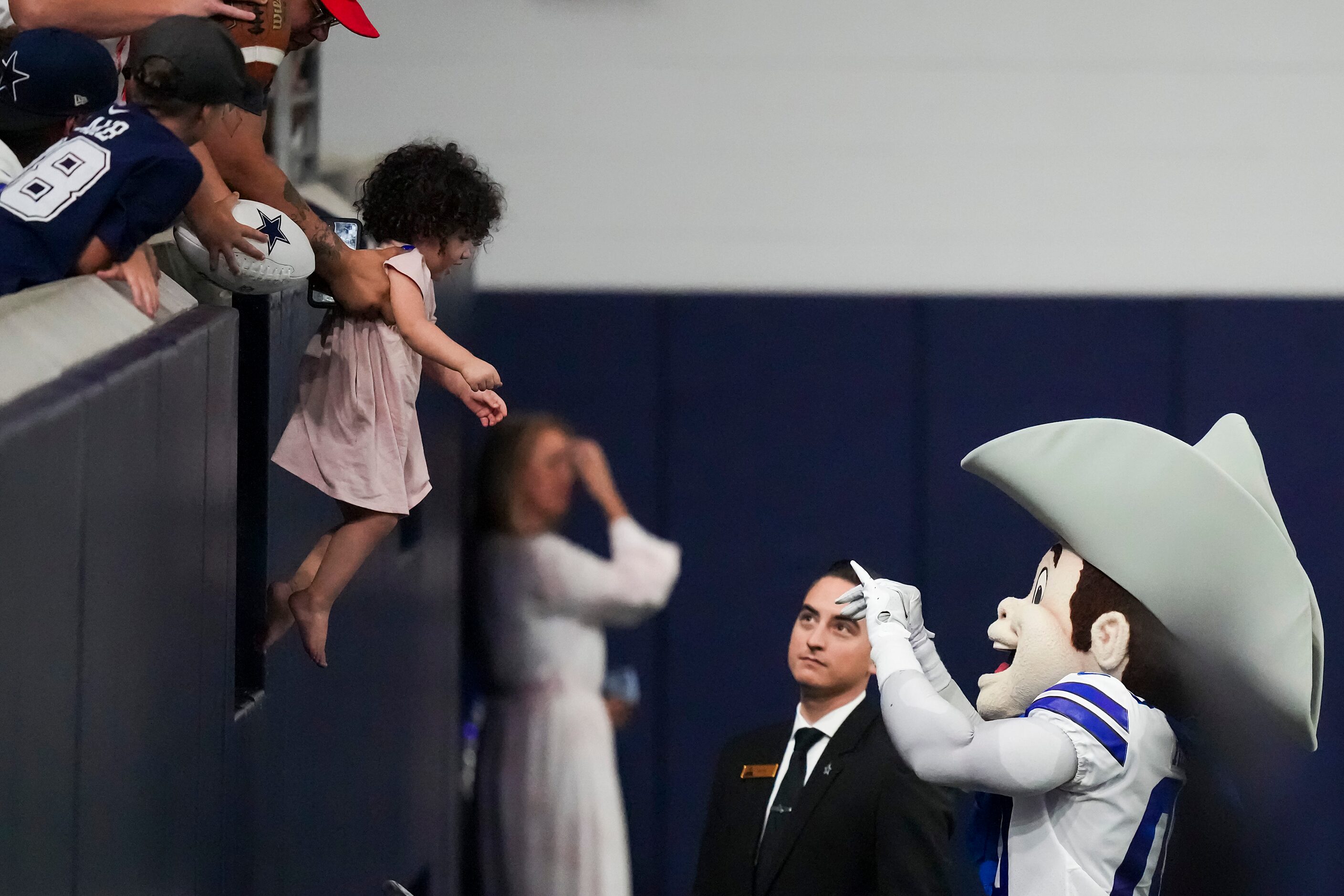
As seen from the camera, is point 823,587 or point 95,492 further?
point 823,587

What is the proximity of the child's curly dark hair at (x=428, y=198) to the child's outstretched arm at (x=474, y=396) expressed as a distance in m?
0.18

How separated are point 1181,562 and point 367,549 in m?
0.98

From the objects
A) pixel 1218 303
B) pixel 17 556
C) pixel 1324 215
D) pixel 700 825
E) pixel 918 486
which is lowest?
pixel 700 825

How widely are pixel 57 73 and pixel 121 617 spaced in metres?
0.66

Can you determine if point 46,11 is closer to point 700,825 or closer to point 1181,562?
point 1181,562

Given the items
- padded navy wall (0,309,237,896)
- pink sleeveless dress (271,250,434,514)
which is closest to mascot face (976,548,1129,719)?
pink sleeveless dress (271,250,434,514)

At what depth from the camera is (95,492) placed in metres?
1.00

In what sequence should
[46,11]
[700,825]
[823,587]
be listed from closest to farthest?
[46,11] < [823,587] < [700,825]

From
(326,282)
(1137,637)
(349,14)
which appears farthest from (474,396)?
(1137,637)

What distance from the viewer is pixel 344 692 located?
89.7 inches

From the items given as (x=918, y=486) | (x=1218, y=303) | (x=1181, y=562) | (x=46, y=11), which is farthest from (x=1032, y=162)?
(x=46, y=11)

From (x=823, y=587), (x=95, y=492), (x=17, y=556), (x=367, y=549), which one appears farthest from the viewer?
(x=823, y=587)

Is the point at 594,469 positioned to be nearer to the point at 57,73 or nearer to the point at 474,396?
the point at 474,396

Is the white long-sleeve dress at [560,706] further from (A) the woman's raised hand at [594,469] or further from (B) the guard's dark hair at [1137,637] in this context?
(B) the guard's dark hair at [1137,637]
